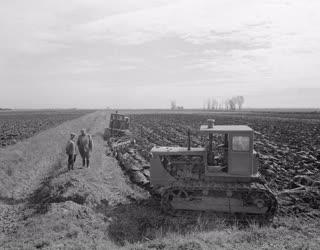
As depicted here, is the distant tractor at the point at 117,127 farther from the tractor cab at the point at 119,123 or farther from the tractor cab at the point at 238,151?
the tractor cab at the point at 238,151

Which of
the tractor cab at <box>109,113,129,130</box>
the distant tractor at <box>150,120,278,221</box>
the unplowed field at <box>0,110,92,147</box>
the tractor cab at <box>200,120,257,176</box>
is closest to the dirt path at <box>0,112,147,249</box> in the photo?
the distant tractor at <box>150,120,278,221</box>

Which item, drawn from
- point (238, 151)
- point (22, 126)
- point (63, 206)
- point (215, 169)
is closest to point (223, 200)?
point (215, 169)

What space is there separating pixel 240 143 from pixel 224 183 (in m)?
1.41

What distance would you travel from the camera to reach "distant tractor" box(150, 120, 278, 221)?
10.0 meters

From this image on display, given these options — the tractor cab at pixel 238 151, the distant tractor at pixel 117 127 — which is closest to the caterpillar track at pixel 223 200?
the tractor cab at pixel 238 151

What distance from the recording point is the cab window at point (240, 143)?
33.3 ft

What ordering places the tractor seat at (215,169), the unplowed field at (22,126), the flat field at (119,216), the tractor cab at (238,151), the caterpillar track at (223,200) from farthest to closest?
the unplowed field at (22,126), the tractor seat at (215,169), the tractor cab at (238,151), the caterpillar track at (223,200), the flat field at (119,216)

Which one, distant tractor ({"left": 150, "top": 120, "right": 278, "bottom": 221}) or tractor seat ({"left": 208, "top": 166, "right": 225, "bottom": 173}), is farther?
tractor seat ({"left": 208, "top": 166, "right": 225, "bottom": 173})

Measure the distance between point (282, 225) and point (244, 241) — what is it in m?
2.22

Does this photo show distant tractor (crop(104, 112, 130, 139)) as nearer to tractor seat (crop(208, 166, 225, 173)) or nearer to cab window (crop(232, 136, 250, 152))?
tractor seat (crop(208, 166, 225, 173))

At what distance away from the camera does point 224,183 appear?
10.3 m

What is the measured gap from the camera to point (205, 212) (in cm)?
1046

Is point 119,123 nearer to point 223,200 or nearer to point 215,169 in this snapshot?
point 215,169

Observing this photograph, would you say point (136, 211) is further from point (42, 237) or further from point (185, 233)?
point (42, 237)
